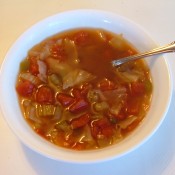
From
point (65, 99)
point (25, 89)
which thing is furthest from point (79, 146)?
point (25, 89)

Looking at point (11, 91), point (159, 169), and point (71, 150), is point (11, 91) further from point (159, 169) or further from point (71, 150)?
point (159, 169)

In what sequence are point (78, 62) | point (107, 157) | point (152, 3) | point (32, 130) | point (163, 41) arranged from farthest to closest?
point (152, 3)
point (163, 41)
point (78, 62)
point (32, 130)
point (107, 157)

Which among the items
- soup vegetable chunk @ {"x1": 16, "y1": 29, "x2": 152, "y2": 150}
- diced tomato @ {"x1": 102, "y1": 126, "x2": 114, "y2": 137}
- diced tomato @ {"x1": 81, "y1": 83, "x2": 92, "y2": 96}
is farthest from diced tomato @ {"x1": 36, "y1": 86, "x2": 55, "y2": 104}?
diced tomato @ {"x1": 102, "y1": 126, "x2": 114, "y2": 137}

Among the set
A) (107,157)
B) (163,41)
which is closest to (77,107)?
(107,157)

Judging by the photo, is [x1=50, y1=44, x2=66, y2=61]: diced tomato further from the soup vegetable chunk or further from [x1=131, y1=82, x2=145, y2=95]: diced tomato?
[x1=131, y1=82, x2=145, y2=95]: diced tomato

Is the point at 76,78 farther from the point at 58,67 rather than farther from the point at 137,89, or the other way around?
the point at 137,89

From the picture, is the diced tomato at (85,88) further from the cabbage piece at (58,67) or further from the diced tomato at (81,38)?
the diced tomato at (81,38)
